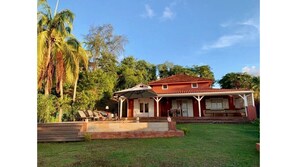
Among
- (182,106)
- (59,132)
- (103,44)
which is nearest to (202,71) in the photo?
(182,106)

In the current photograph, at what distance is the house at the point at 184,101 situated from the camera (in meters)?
15.4

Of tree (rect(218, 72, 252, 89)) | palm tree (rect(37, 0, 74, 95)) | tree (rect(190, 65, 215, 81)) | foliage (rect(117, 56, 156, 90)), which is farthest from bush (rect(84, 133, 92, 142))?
tree (rect(190, 65, 215, 81))

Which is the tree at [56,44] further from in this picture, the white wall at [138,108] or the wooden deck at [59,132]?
the white wall at [138,108]

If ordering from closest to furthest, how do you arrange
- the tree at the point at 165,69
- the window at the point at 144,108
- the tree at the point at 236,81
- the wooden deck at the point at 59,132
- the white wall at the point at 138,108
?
the wooden deck at the point at 59,132 < the white wall at the point at 138,108 < the window at the point at 144,108 < the tree at the point at 236,81 < the tree at the point at 165,69

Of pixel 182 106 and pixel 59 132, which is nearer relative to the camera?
pixel 59 132

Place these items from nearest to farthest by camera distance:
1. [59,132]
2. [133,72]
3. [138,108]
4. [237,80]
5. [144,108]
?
[59,132]
[144,108]
[138,108]
[133,72]
[237,80]

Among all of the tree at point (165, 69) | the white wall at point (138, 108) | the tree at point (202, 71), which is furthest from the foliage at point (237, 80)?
the white wall at point (138, 108)

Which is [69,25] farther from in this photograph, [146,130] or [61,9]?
[146,130]

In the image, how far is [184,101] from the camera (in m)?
16.9

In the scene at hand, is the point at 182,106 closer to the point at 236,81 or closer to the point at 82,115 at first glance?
the point at 82,115
